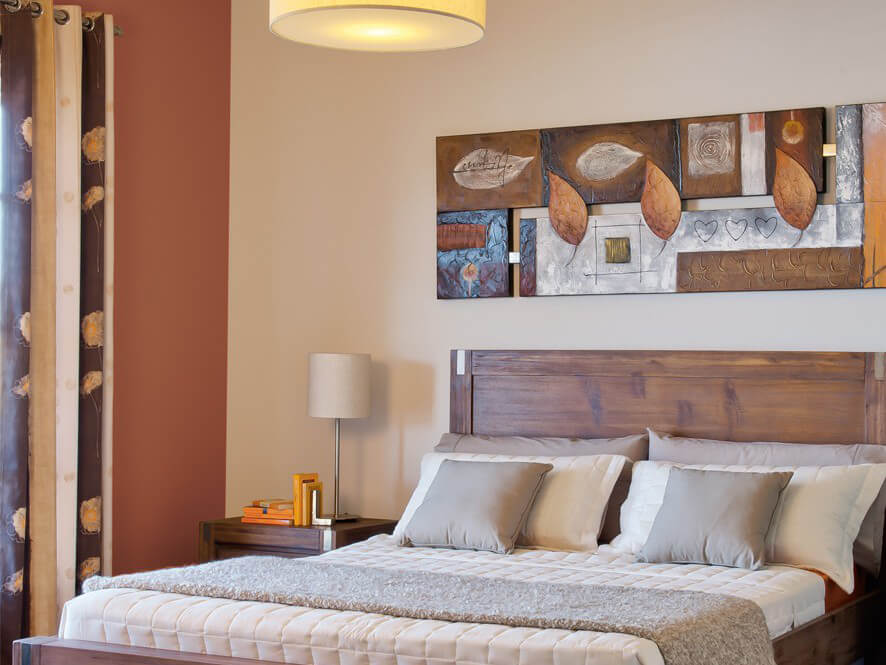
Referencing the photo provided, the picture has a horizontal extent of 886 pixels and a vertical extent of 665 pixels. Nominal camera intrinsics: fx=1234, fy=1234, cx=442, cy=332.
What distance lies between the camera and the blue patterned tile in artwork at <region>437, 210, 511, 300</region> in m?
4.98

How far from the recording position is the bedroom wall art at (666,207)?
4406 millimetres

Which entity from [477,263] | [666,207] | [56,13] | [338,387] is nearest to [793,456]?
[666,207]

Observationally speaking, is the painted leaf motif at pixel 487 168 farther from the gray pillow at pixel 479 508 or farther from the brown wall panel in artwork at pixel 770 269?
the gray pillow at pixel 479 508

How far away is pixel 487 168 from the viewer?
5.03 metres

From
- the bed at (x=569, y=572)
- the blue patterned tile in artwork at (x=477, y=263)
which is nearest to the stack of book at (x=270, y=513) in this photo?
the bed at (x=569, y=572)

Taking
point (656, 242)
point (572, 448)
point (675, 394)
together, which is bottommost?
point (572, 448)

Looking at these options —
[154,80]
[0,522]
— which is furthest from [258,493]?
[154,80]

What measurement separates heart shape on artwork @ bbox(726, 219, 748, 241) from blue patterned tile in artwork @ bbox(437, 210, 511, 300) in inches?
35.4

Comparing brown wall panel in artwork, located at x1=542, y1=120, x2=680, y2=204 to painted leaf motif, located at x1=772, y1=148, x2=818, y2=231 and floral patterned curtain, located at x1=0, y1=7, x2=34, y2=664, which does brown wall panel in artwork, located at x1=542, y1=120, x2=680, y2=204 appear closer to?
painted leaf motif, located at x1=772, y1=148, x2=818, y2=231

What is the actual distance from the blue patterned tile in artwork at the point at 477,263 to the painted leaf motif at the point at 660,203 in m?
0.59

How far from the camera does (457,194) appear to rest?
508 centimetres

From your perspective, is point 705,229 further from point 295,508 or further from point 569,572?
point 295,508

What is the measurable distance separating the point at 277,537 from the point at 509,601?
191cm

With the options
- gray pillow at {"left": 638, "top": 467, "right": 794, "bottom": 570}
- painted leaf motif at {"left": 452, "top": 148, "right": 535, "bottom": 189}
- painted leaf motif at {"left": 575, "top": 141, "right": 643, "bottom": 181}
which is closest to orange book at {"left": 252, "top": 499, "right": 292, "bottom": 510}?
painted leaf motif at {"left": 452, "top": 148, "right": 535, "bottom": 189}
